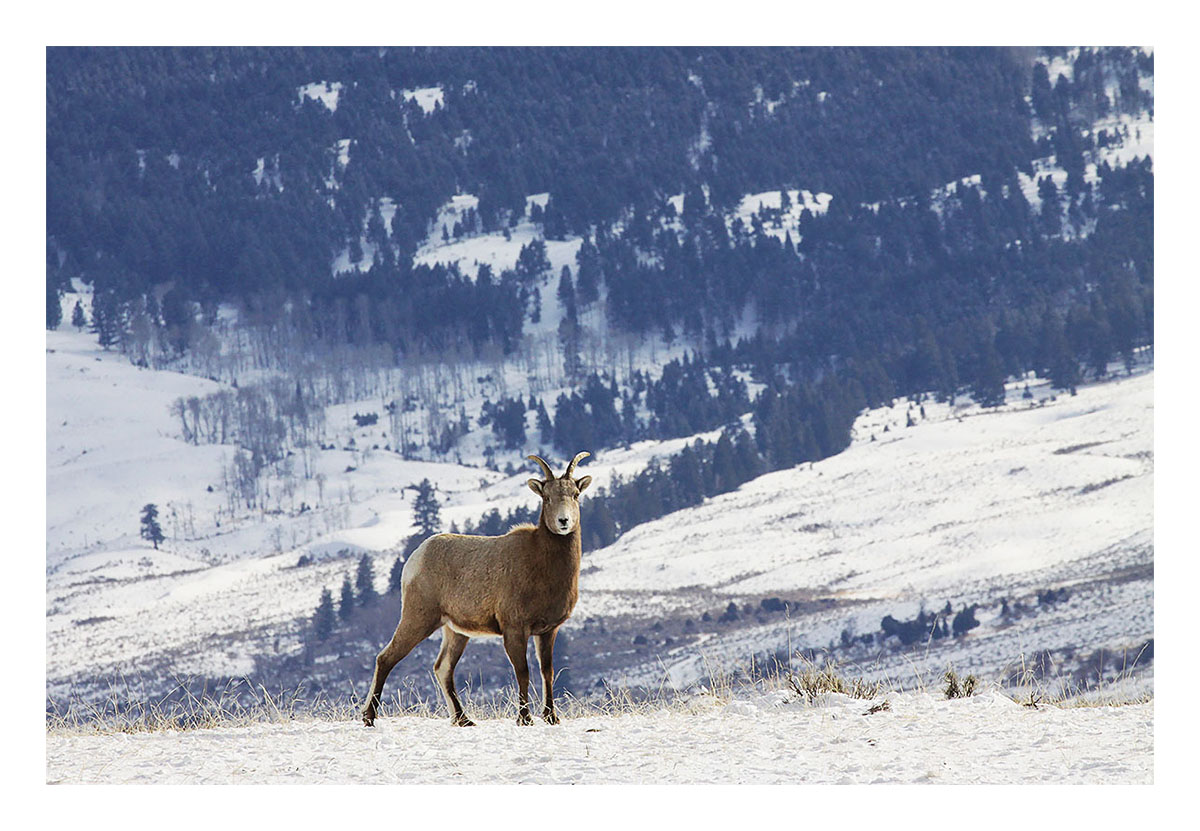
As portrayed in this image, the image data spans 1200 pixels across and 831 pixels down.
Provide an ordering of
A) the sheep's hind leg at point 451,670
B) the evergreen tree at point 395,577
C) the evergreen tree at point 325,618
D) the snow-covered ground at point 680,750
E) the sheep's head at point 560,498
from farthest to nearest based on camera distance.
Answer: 1. the evergreen tree at point 325,618
2. the evergreen tree at point 395,577
3. the sheep's hind leg at point 451,670
4. the sheep's head at point 560,498
5. the snow-covered ground at point 680,750

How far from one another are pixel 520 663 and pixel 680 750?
1589 millimetres

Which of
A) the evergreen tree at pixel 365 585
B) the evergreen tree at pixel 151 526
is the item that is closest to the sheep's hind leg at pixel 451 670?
the evergreen tree at pixel 365 585

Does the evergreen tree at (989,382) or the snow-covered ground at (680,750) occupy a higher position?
the evergreen tree at (989,382)

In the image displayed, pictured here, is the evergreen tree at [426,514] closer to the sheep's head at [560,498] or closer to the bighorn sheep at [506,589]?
the bighorn sheep at [506,589]

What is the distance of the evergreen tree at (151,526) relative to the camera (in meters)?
170

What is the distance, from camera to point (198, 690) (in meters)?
104

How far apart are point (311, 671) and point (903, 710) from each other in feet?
335

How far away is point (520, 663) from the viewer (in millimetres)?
11633

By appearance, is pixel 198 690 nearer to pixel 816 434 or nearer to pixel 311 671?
pixel 311 671

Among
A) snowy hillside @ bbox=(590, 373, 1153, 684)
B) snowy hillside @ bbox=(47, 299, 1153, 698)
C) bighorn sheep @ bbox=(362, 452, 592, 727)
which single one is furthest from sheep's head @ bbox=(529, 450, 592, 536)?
snowy hillside @ bbox=(590, 373, 1153, 684)

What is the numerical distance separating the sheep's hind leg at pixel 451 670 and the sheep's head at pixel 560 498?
159 centimetres

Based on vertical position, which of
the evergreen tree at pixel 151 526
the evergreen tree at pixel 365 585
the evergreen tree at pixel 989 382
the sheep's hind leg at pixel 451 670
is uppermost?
the evergreen tree at pixel 989 382

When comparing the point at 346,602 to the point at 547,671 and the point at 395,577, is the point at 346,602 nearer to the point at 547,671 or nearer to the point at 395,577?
the point at 395,577

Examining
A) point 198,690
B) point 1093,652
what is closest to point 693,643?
point 1093,652
